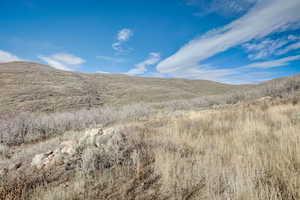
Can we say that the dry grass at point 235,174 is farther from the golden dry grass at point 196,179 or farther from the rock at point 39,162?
the rock at point 39,162

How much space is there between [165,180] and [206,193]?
0.56 metres

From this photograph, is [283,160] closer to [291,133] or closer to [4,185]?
[291,133]

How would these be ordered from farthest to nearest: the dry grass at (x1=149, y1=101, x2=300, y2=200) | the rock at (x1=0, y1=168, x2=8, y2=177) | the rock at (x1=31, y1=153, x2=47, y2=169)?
the rock at (x1=31, y1=153, x2=47, y2=169) < the rock at (x1=0, y1=168, x2=8, y2=177) < the dry grass at (x1=149, y1=101, x2=300, y2=200)

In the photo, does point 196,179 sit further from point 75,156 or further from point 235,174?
point 75,156

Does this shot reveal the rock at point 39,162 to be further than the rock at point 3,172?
Yes

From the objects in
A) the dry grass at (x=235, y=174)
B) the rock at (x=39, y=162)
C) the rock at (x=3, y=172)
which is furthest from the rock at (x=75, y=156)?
the dry grass at (x=235, y=174)

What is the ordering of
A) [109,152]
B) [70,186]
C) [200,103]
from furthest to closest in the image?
[200,103], [109,152], [70,186]

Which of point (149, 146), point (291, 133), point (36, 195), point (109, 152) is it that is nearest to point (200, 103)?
point (291, 133)

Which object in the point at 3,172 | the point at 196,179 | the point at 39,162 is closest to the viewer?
the point at 196,179

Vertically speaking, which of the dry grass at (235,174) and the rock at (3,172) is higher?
the dry grass at (235,174)

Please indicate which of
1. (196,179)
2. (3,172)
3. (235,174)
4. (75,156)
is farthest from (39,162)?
(235,174)

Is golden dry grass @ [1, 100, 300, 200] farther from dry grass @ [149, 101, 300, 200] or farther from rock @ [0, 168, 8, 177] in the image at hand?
rock @ [0, 168, 8, 177]

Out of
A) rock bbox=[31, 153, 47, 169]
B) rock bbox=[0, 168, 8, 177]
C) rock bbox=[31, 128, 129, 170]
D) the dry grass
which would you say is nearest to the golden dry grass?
the dry grass

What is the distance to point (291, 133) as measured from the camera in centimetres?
320
